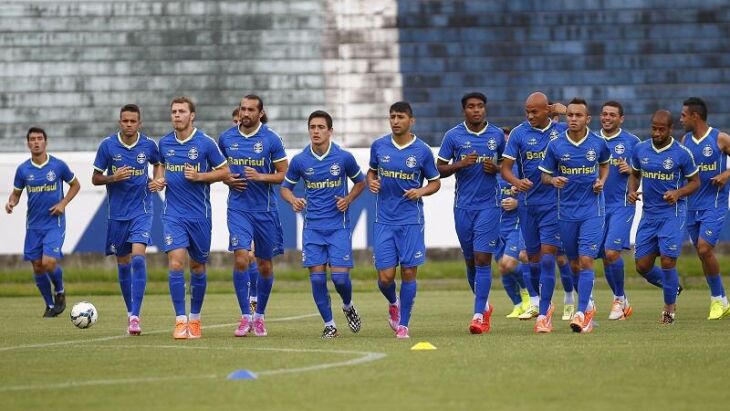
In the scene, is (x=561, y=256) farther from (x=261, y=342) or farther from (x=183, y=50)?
(x=183, y=50)

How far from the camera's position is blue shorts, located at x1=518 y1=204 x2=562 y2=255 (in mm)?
15398

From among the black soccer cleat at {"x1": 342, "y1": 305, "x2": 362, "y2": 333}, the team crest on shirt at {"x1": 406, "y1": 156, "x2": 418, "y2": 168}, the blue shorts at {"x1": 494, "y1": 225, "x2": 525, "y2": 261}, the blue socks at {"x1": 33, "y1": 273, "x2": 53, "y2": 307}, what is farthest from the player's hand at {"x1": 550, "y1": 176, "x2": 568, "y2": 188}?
the blue socks at {"x1": 33, "y1": 273, "x2": 53, "y2": 307}

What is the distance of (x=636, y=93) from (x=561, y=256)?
20.5 meters

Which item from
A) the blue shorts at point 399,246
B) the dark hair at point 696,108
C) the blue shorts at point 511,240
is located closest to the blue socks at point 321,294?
the blue shorts at point 399,246

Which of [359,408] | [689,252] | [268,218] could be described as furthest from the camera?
[689,252]

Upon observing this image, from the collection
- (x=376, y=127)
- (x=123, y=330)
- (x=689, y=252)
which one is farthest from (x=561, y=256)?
(x=376, y=127)

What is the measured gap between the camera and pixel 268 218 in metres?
15.0

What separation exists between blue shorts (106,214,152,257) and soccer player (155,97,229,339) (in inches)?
52.3

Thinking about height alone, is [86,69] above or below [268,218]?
above

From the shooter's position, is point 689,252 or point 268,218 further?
point 689,252

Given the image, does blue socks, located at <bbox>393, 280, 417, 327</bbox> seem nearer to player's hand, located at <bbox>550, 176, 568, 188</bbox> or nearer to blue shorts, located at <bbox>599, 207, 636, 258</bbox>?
player's hand, located at <bbox>550, 176, 568, 188</bbox>

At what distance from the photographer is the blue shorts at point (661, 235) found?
16.0 metres

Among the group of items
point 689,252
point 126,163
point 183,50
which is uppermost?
point 183,50

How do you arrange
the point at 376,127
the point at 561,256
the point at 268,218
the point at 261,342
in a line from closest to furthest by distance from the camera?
the point at 261,342
the point at 268,218
the point at 561,256
the point at 376,127
